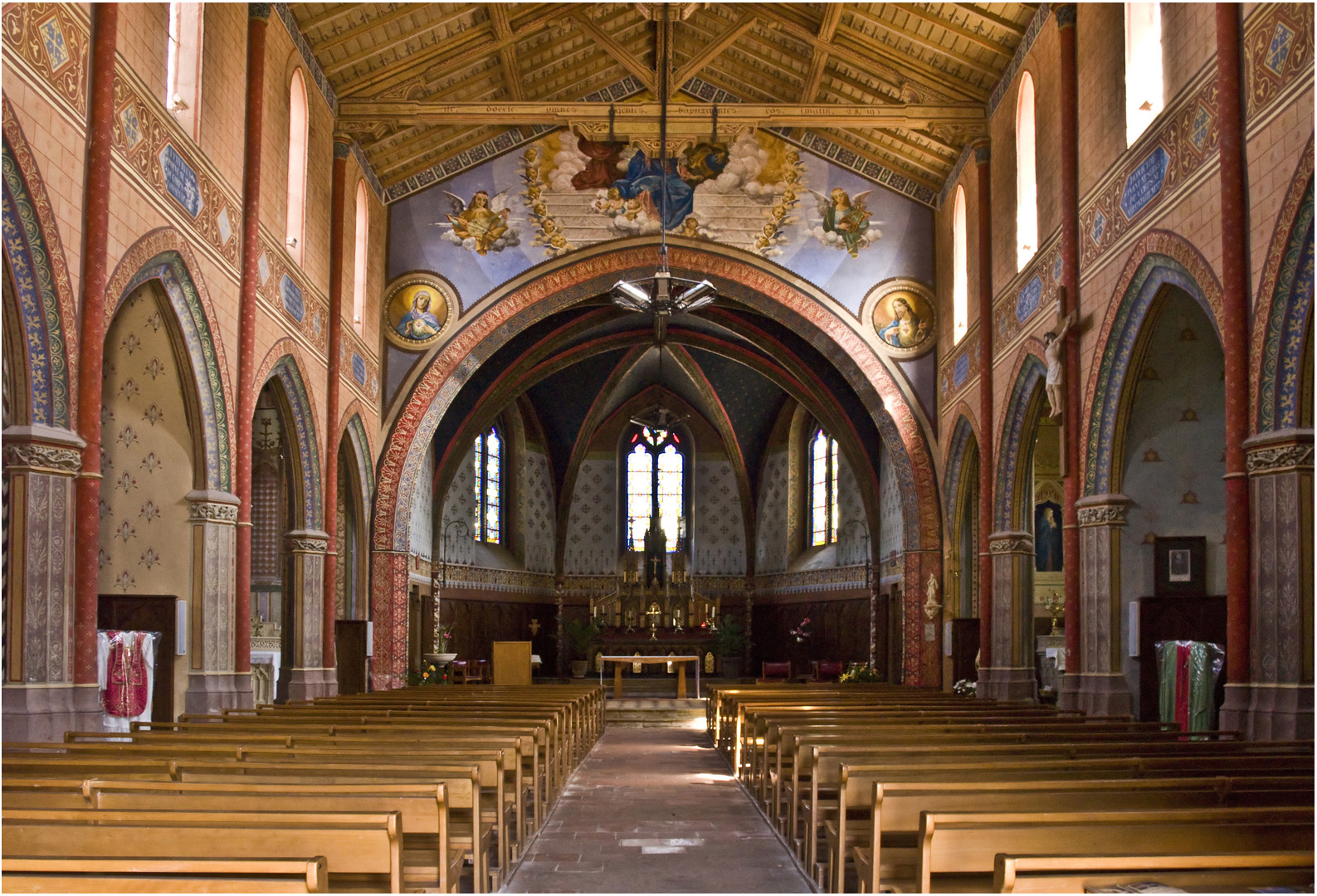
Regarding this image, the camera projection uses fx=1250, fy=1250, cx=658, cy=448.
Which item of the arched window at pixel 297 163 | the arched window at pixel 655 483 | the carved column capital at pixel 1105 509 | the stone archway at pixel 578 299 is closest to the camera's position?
the carved column capital at pixel 1105 509

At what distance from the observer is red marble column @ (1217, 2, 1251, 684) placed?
1071 cm

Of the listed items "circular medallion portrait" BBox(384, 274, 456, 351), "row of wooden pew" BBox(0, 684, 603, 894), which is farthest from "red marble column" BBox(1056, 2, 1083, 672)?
"circular medallion portrait" BBox(384, 274, 456, 351)

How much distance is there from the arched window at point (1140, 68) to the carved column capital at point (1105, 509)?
401 centimetres

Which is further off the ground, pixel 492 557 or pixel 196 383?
pixel 196 383

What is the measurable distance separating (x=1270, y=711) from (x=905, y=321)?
543 inches

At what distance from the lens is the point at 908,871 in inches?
260

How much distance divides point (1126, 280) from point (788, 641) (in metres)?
22.0

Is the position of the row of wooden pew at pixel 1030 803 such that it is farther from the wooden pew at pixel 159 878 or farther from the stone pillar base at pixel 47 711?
the stone pillar base at pixel 47 711

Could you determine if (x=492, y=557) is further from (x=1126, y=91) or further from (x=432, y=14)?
(x=1126, y=91)

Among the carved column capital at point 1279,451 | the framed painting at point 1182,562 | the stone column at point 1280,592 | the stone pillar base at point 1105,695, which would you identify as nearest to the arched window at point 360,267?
the stone pillar base at point 1105,695

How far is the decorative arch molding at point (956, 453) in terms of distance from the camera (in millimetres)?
21500

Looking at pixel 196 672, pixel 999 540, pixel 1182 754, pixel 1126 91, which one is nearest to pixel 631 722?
Answer: pixel 999 540

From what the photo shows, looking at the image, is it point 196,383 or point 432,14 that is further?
point 432,14

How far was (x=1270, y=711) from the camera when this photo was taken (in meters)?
10.2
